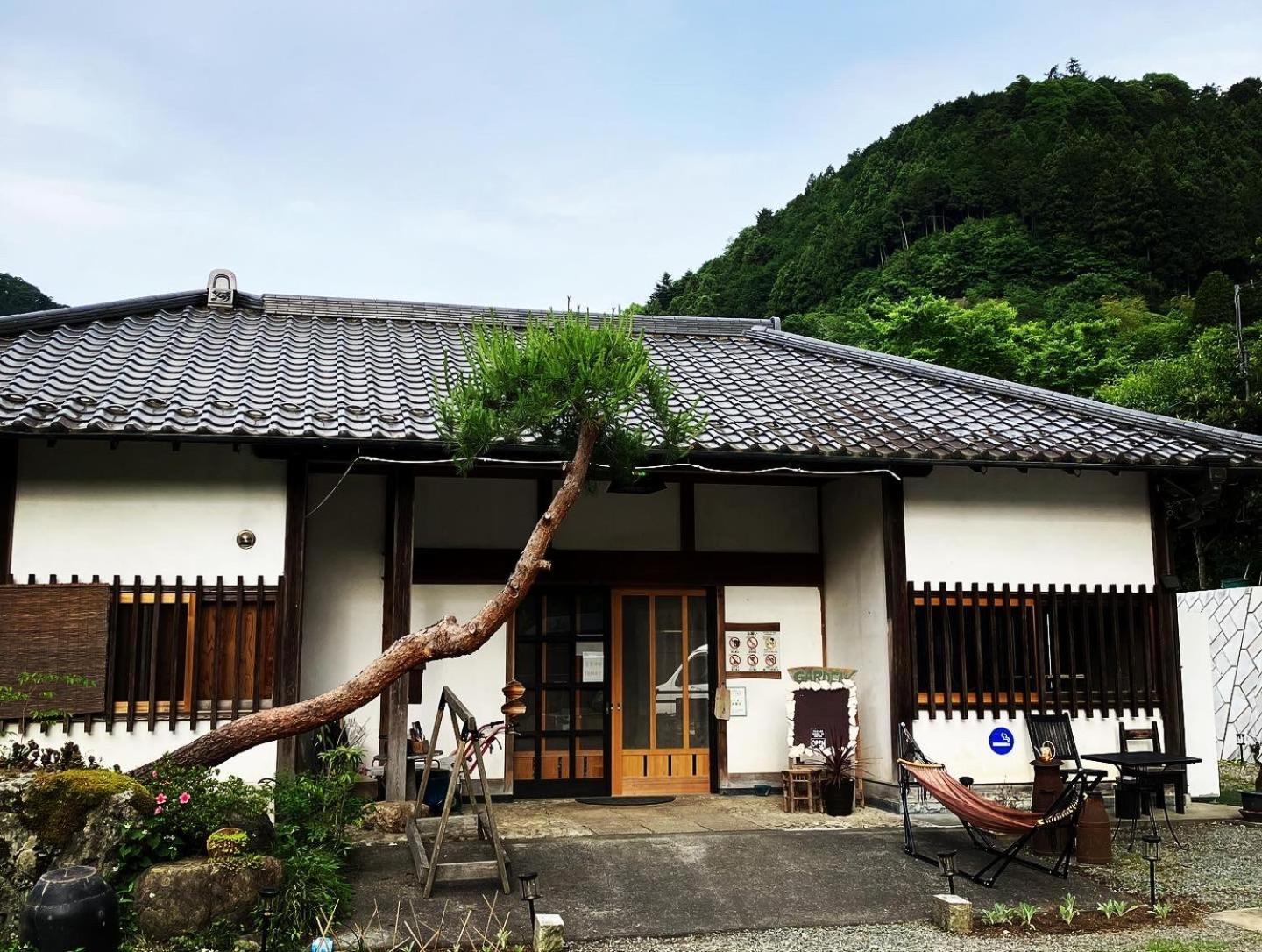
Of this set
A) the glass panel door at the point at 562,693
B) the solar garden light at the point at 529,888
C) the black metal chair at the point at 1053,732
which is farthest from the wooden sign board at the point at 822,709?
the solar garden light at the point at 529,888

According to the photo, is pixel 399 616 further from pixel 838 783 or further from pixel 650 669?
pixel 838 783

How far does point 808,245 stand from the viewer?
3825 cm

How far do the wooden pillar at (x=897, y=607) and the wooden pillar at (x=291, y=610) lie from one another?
→ 486 cm

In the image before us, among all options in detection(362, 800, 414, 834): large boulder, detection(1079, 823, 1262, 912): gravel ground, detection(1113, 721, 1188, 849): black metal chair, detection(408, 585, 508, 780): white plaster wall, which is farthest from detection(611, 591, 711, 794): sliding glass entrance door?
detection(1079, 823, 1262, 912): gravel ground

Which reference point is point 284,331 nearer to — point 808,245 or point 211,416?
point 211,416

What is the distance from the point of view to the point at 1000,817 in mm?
6359

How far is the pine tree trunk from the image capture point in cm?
552

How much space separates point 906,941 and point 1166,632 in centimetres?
513

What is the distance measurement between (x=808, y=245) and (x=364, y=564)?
31.9 metres

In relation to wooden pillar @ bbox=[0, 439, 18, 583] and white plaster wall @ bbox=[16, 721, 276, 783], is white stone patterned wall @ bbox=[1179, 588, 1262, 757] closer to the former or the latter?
white plaster wall @ bbox=[16, 721, 276, 783]

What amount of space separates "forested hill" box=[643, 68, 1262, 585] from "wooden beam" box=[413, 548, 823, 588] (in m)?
13.5

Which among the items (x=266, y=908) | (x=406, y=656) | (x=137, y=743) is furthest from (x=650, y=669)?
(x=266, y=908)

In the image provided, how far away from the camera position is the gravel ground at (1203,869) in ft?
20.5

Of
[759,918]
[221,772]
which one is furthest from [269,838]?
[759,918]
